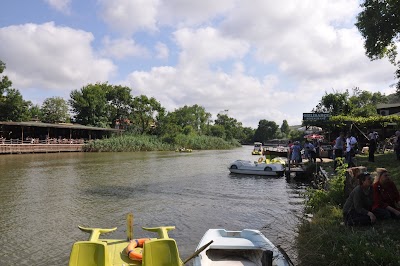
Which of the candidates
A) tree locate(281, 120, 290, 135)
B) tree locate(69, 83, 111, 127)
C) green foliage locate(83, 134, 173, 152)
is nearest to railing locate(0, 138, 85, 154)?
green foliage locate(83, 134, 173, 152)

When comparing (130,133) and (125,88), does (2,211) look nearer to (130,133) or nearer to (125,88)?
(130,133)

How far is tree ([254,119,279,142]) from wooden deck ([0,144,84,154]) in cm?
8449

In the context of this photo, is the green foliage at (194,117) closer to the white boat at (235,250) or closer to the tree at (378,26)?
the tree at (378,26)

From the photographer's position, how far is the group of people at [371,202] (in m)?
6.34

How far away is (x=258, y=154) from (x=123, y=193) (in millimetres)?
35651

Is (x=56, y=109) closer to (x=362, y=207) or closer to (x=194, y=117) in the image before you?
(x=194, y=117)

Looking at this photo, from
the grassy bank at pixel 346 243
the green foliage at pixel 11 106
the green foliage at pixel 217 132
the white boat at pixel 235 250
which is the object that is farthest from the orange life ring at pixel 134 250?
the green foliage at pixel 217 132

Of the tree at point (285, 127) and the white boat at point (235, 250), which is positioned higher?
the tree at point (285, 127)

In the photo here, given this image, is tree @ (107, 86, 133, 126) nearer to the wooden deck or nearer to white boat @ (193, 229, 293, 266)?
the wooden deck

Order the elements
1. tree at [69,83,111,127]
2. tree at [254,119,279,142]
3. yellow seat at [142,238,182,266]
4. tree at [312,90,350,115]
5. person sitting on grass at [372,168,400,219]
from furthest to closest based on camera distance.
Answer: tree at [254,119,279,142] → tree at [69,83,111,127] → tree at [312,90,350,115] → person sitting on grass at [372,168,400,219] → yellow seat at [142,238,182,266]

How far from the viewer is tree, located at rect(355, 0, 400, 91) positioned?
17.9 metres

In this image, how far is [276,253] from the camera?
571cm

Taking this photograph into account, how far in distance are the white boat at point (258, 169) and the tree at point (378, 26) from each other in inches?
347

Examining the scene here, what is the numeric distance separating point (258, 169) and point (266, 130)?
341 ft
